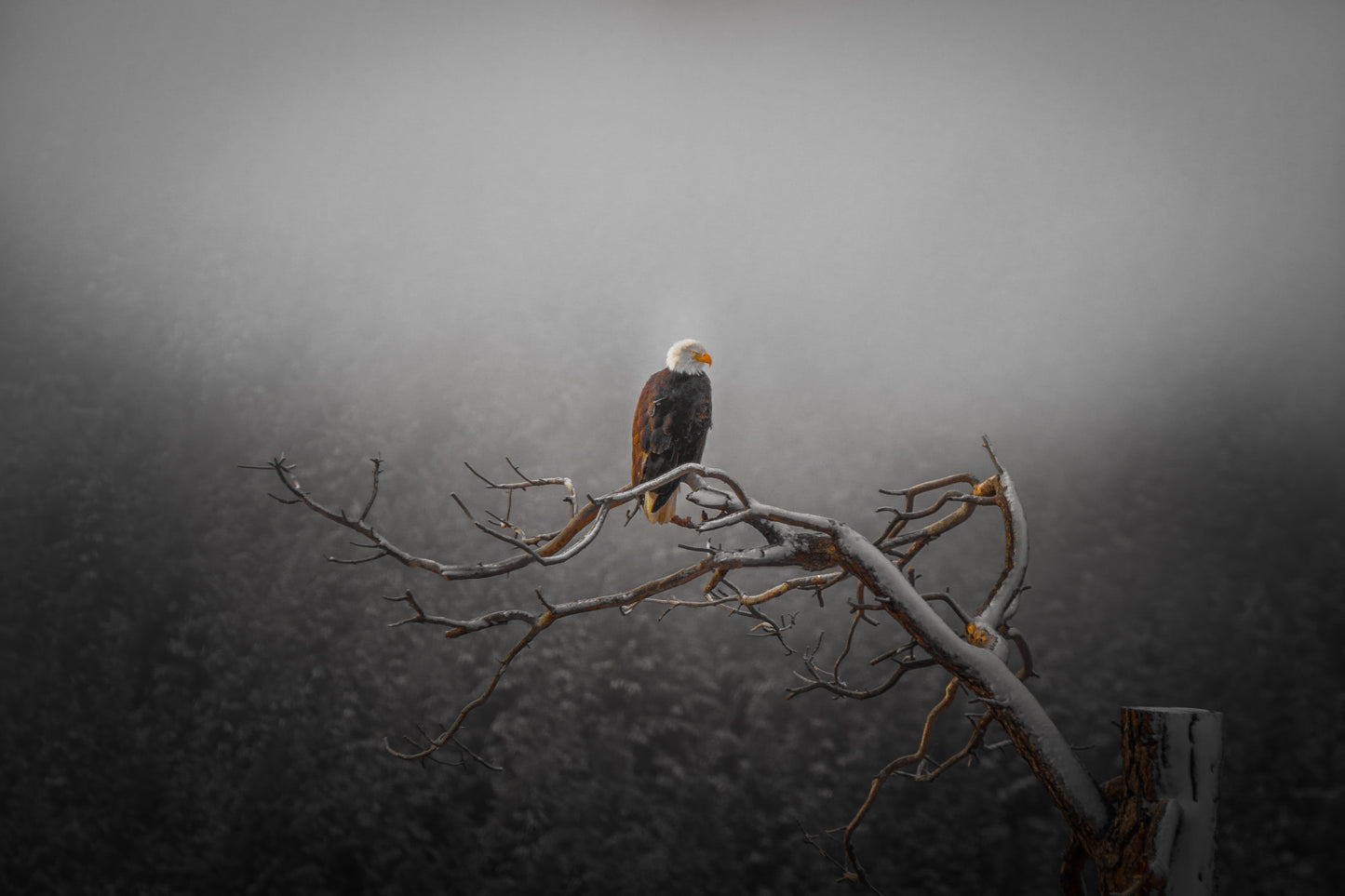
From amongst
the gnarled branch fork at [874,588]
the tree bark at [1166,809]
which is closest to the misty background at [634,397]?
the gnarled branch fork at [874,588]

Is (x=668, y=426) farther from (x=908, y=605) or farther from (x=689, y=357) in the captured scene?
(x=908, y=605)

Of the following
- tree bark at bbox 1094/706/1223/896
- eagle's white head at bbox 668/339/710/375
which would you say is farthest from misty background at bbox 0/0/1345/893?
tree bark at bbox 1094/706/1223/896

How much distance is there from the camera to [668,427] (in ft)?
6.08

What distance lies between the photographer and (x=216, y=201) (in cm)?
469

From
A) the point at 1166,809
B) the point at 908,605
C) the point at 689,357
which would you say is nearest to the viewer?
the point at 1166,809

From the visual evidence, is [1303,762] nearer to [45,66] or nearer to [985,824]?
[985,824]

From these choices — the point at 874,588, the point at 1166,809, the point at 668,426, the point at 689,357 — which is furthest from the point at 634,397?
the point at 1166,809

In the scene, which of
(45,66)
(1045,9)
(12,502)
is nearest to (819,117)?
(1045,9)

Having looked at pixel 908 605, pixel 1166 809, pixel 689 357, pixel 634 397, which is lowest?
pixel 1166 809

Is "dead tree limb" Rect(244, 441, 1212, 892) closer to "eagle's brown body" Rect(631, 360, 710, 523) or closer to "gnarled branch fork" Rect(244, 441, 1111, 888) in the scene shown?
"gnarled branch fork" Rect(244, 441, 1111, 888)

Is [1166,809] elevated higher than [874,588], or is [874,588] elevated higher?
[874,588]

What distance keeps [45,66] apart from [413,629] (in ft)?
17.2

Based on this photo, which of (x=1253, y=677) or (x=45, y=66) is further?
(x=45, y=66)

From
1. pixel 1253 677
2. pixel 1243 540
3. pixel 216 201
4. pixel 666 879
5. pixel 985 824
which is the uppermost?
pixel 216 201
